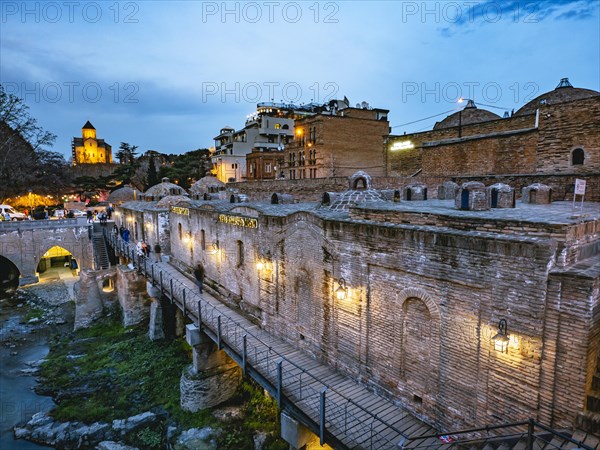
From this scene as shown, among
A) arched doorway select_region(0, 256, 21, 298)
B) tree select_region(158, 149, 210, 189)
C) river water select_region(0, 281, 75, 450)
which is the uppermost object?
tree select_region(158, 149, 210, 189)

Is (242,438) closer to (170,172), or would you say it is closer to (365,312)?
(365,312)

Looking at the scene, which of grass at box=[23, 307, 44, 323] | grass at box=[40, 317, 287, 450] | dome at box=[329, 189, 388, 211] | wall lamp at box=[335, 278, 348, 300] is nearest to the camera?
wall lamp at box=[335, 278, 348, 300]

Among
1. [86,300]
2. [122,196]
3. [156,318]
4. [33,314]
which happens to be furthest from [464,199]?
[122,196]

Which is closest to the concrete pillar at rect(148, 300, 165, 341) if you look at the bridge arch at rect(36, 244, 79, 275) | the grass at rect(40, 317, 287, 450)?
the grass at rect(40, 317, 287, 450)

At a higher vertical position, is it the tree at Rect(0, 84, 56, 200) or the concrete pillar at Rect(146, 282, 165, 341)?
the tree at Rect(0, 84, 56, 200)

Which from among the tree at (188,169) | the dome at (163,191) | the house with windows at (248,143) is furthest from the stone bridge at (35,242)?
the tree at (188,169)

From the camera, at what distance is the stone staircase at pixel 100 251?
3227 centimetres

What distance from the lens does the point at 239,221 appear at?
15820 mm

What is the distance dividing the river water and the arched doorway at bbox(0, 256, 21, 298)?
262 centimetres

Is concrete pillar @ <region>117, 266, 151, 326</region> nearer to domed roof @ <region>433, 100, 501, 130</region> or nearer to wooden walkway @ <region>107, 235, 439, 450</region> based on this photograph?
wooden walkway @ <region>107, 235, 439, 450</region>

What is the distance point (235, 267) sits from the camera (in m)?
16.6

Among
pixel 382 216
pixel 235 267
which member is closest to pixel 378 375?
pixel 382 216

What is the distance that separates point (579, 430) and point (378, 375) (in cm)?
444

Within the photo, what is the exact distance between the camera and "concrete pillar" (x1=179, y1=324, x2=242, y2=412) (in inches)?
578
